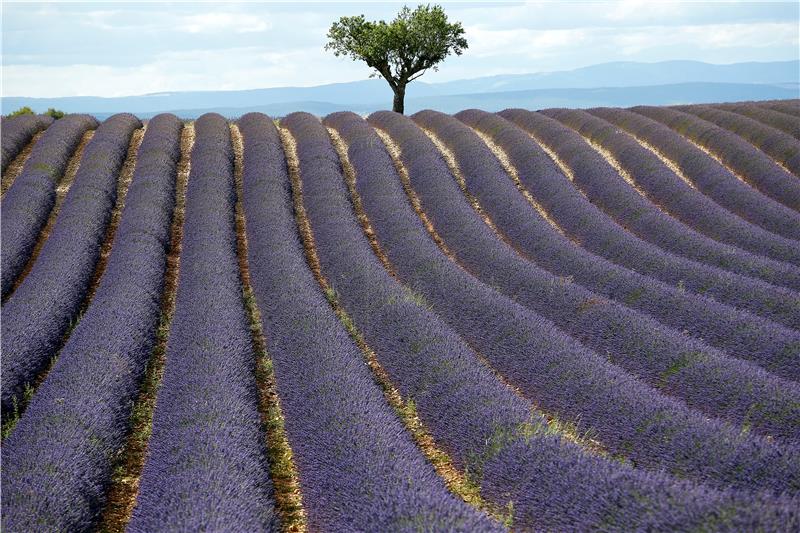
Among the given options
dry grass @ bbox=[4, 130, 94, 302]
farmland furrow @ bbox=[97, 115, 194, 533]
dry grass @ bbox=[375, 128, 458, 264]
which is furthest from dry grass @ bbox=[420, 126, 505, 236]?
dry grass @ bbox=[4, 130, 94, 302]

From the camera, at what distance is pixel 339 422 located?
22.7ft

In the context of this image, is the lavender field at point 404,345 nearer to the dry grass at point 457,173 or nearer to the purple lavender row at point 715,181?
the purple lavender row at point 715,181

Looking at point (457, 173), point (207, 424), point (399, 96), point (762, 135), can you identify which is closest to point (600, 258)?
point (457, 173)

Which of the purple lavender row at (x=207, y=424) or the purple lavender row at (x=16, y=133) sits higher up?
the purple lavender row at (x=16, y=133)

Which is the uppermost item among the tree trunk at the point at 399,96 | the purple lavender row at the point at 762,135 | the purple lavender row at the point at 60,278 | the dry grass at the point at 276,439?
the tree trunk at the point at 399,96

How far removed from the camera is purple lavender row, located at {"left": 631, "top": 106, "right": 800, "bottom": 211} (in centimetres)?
1833

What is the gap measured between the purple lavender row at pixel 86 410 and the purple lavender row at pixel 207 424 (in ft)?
1.38

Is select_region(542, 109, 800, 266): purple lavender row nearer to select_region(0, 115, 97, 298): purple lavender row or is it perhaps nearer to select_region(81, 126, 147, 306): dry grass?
select_region(81, 126, 147, 306): dry grass

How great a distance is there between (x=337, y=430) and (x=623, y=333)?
14.9 ft

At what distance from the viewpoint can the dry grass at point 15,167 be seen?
2017cm

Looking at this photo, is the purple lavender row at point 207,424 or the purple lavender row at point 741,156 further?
the purple lavender row at point 741,156

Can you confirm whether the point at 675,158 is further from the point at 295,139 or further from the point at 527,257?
the point at 295,139

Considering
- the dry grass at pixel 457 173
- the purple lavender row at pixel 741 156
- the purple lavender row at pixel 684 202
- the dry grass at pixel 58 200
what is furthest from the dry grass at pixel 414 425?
the purple lavender row at pixel 741 156

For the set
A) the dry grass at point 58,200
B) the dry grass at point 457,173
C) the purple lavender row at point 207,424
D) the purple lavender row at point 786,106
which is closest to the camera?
the purple lavender row at point 207,424
